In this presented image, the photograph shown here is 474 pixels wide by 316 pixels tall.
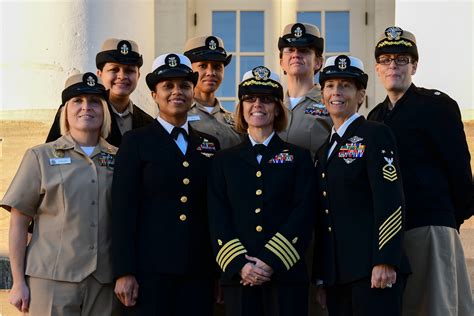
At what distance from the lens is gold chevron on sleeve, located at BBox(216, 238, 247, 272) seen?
4.72 meters

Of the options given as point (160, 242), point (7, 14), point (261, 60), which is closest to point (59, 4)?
point (7, 14)

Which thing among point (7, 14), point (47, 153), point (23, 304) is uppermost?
point (7, 14)

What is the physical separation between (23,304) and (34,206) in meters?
0.51

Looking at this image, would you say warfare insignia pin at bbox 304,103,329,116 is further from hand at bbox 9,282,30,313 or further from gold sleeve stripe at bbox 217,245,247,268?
hand at bbox 9,282,30,313

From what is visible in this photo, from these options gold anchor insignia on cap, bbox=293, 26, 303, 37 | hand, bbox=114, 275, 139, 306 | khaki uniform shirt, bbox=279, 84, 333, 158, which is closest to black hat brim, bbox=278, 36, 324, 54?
gold anchor insignia on cap, bbox=293, 26, 303, 37

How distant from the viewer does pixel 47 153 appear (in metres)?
4.98

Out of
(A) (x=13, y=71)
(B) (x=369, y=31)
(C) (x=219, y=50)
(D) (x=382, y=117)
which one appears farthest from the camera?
(B) (x=369, y=31)

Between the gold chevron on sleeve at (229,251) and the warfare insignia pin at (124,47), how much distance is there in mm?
1609

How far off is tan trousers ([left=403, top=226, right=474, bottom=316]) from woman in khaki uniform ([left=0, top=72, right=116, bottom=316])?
64.4 inches

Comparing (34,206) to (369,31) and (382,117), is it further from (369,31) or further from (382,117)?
(369,31)

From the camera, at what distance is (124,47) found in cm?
578

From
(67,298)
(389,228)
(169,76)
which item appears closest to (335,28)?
(169,76)

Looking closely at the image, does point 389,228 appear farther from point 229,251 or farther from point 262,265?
point 229,251

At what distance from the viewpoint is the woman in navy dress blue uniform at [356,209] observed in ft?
15.1
